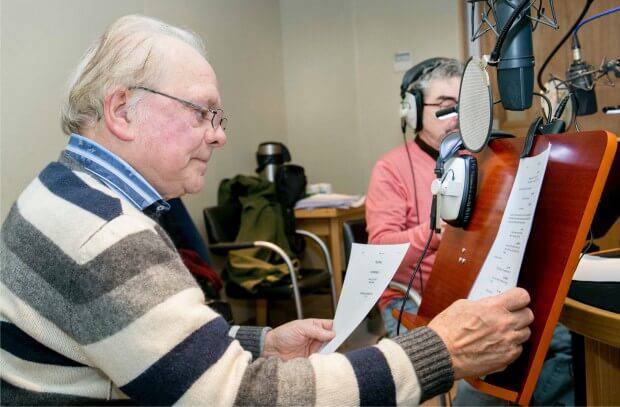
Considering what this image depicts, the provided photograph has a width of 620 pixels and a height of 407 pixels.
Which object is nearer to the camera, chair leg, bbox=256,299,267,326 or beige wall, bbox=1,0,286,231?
beige wall, bbox=1,0,286,231

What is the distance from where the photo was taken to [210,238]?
105 inches

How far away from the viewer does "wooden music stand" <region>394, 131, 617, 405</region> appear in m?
0.66

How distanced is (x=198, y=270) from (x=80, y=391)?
140 cm

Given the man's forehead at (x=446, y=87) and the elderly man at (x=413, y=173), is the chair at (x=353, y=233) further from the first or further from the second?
the man's forehead at (x=446, y=87)

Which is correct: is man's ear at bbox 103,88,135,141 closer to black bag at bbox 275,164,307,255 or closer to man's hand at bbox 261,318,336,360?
man's hand at bbox 261,318,336,360

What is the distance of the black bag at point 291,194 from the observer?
285cm

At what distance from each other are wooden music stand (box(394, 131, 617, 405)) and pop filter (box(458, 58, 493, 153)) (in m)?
0.05

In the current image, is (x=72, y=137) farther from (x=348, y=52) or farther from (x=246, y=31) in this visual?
(x=348, y=52)

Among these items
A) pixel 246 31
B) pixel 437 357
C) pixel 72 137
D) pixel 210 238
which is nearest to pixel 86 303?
pixel 72 137

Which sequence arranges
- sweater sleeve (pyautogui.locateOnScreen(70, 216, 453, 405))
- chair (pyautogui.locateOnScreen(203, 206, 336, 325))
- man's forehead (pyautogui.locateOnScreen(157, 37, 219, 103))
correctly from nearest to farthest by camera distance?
1. sweater sleeve (pyautogui.locateOnScreen(70, 216, 453, 405))
2. man's forehead (pyautogui.locateOnScreen(157, 37, 219, 103))
3. chair (pyautogui.locateOnScreen(203, 206, 336, 325))

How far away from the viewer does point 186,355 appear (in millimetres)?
645

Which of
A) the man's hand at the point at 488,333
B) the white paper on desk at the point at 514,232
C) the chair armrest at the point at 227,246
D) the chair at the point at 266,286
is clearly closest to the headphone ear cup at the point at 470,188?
the white paper on desk at the point at 514,232

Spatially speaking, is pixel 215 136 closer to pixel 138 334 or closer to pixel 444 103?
pixel 138 334

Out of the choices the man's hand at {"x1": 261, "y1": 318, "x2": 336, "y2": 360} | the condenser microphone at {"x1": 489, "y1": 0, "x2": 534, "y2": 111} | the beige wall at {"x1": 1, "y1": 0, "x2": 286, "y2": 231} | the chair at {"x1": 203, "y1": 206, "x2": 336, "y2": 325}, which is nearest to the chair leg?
the chair at {"x1": 203, "y1": 206, "x2": 336, "y2": 325}
